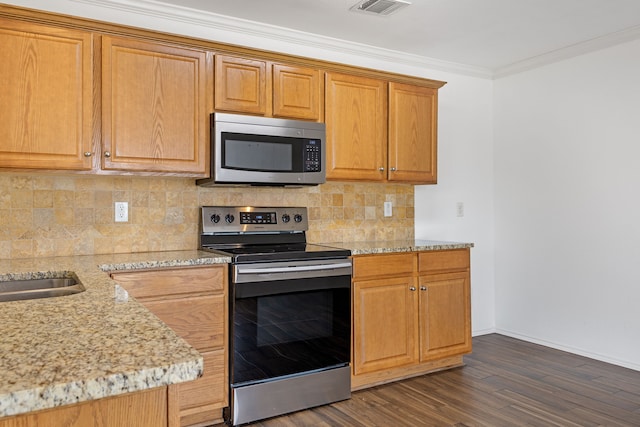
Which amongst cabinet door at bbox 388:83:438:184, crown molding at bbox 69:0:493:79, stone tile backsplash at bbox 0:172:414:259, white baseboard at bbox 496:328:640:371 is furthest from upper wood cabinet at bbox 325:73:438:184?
white baseboard at bbox 496:328:640:371

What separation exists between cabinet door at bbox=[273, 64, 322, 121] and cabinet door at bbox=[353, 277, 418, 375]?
3.60 feet

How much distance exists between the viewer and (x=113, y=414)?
2.56 feet

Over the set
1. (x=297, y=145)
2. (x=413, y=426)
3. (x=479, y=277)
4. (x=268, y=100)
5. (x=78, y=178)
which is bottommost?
(x=413, y=426)

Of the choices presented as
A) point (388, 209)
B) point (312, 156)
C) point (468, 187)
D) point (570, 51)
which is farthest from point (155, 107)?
point (570, 51)

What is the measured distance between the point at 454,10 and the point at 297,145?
1270 mm

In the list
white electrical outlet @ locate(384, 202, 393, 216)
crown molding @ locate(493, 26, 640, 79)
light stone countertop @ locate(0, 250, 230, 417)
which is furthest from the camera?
white electrical outlet @ locate(384, 202, 393, 216)

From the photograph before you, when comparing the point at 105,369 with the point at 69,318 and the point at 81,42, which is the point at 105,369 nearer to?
the point at 69,318

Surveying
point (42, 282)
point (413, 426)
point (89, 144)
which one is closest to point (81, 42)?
point (89, 144)

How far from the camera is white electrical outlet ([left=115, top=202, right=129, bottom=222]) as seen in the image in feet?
8.93

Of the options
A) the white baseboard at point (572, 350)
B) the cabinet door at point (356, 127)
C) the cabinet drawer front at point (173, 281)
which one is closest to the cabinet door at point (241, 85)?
the cabinet door at point (356, 127)

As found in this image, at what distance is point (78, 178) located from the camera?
262 centimetres

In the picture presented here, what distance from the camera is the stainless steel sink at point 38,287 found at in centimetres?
165

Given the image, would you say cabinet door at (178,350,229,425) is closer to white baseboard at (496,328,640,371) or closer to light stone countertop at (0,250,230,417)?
light stone countertop at (0,250,230,417)

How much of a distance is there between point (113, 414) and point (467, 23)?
3.14 meters
